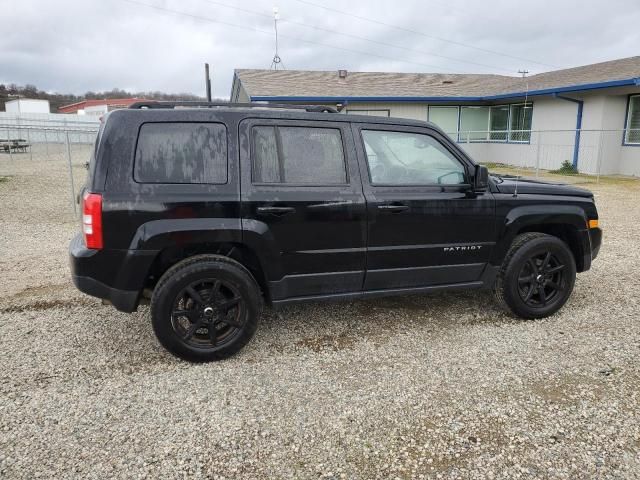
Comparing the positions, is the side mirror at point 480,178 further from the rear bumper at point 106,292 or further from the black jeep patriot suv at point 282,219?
the rear bumper at point 106,292

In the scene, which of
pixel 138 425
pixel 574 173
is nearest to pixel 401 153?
pixel 138 425

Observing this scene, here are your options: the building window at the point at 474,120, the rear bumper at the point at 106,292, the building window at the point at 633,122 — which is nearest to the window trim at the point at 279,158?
the rear bumper at the point at 106,292

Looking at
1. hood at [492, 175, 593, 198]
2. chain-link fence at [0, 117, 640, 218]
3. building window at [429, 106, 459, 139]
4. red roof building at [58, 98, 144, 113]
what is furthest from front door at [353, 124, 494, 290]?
red roof building at [58, 98, 144, 113]

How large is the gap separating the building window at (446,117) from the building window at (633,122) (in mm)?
6817

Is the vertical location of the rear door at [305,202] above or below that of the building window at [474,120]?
below

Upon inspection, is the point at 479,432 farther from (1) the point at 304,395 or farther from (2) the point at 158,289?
(2) the point at 158,289

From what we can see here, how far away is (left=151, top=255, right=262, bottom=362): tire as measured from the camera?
10.9 ft

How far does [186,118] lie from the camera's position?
3.38 metres

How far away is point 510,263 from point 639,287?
2.07m

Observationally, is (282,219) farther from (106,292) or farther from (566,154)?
(566,154)

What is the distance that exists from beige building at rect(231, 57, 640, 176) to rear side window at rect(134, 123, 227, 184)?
48.3 ft

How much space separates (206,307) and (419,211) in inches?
70.5

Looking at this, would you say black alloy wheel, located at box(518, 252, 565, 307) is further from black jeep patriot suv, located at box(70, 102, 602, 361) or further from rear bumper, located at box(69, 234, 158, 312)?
rear bumper, located at box(69, 234, 158, 312)

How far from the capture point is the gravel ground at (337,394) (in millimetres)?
2500
